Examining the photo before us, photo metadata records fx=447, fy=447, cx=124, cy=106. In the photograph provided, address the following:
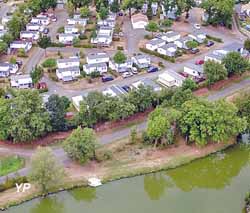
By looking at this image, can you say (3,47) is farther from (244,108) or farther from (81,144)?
(244,108)

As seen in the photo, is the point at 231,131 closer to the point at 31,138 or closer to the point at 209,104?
the point at 209,104

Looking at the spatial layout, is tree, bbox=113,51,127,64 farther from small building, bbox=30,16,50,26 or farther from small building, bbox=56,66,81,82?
small building, bbox=30,16,50,26

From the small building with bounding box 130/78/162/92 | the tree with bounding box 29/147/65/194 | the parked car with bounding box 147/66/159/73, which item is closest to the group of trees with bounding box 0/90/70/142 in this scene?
the tree with bounding box 29/147/65/194

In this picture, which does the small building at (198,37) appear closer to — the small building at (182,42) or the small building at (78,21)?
the small building at (182,42)

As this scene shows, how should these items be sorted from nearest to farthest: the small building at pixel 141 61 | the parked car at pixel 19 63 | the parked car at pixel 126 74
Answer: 1. the parked car at pixel 126 74
2. the small building at pixel 141 61
3. the parked car at pixel 19 63

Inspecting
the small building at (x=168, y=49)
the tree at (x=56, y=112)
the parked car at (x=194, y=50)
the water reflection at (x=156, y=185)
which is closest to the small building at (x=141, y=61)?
the small building at (x=168, y=49)

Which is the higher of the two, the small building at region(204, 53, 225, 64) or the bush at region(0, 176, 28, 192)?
the small building at region(204, 53, 225, 64)

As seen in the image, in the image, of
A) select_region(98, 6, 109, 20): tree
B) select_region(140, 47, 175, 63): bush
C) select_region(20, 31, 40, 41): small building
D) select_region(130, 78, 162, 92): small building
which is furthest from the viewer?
select_region(98, 6, 109, 20): tree
